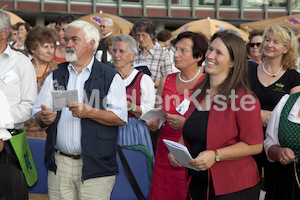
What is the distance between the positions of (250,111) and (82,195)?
1597mm

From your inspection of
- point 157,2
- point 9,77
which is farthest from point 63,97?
point 157,2

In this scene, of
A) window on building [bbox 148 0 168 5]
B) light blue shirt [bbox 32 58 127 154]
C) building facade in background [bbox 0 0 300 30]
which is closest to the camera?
light blue shirt [bbox 32 58 127 154]

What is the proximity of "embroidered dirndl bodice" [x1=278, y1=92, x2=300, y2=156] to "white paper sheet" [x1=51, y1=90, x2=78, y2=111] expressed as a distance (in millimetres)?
1617

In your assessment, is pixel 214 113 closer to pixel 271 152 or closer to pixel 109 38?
pixel 271 152

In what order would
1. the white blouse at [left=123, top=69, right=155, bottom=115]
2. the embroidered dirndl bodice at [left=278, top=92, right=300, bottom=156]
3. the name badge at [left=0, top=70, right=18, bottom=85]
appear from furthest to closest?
1. the white blouse at [left=123, top=69, right=155, bottom=115]
2. the name badge at [left=0, top=70, right=18, bottom=85]
3. the embroidered dirndl bodice at [left=278, top=92, right=300, bottom=156]

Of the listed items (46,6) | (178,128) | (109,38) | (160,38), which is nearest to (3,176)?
(178,128)

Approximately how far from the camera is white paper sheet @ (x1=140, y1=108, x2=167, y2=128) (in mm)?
3830

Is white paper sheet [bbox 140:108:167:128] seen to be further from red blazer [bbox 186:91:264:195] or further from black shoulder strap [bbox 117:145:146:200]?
red blazer [bbox 186:91:264:195]

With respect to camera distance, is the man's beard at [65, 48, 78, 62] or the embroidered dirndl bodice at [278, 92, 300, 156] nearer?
the embroidered dirndl bodice at [278, 92, 300, 156]

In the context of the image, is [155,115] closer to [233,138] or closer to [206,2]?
[233,138]

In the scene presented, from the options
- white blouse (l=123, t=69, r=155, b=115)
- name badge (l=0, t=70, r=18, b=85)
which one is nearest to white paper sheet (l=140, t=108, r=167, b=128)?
white blouse (l=123, t=69, r=155, b=115)

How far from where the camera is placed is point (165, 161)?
4031 mm

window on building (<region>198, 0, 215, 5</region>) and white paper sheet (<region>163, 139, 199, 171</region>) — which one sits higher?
window on building (<region>198, 0, 215, 5</region>)

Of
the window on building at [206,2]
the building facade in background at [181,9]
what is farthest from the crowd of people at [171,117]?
the window on building at [206,2]
